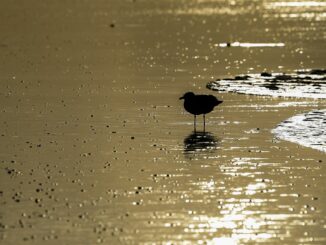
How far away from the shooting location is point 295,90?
28.0 m

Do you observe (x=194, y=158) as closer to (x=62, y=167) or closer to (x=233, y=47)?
(x=62, y=167)

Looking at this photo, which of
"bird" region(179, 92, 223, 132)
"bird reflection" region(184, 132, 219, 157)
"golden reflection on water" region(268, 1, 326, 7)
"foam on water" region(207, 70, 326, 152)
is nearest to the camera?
"bird reflection" region(184, 132, 219, 157)

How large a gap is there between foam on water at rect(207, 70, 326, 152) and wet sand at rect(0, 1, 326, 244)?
0.40 meters

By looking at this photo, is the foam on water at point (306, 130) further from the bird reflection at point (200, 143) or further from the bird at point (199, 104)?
the bird at point (199, 104)

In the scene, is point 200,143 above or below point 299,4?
below

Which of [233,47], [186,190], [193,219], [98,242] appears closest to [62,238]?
[98,242]

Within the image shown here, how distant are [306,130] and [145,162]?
14.2 ft

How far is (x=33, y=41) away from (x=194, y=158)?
26537 mm

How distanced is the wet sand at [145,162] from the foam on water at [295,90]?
15.6 inches

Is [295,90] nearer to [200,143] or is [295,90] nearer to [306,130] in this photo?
[306,130]

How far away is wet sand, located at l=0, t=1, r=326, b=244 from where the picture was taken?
46.1 feet

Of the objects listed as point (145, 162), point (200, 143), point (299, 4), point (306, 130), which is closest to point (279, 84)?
point (306, 130)

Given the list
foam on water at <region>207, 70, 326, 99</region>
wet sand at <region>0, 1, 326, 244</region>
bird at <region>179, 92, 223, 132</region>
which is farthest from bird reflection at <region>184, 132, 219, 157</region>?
foam on water at <region>207, 70, 326, 99</region>

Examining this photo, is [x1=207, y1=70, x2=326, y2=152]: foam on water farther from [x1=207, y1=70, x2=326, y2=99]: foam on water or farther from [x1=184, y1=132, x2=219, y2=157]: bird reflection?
[x1=184, y1=132, x2=219, y2=157]: bird reflection
